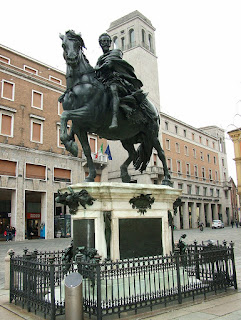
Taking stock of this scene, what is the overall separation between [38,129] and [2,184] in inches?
281

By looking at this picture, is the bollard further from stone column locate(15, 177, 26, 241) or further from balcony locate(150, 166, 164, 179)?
balcony locate(150, 166, 164, 179)

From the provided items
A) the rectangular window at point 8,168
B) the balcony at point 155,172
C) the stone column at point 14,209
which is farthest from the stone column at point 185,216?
the rectangular window at point 8,168

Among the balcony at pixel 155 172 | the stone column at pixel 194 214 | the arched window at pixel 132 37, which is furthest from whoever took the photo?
the stone column at pixel 194 214

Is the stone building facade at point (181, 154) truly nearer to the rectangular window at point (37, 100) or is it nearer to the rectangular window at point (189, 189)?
the rectangular window at point (189, 189)

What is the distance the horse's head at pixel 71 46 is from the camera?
21.7 feet

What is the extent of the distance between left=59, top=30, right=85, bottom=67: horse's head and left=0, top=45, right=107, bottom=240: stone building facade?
2339 cm

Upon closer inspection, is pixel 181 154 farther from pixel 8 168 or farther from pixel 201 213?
pixel 8 168

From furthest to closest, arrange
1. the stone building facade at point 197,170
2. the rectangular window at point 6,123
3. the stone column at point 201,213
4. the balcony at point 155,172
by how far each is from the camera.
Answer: the stone column at point 201,213, the stone building facade at point 197,170, the balcony at point 155,172, the rectangular window at point 6,123

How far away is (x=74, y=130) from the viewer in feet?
23.1

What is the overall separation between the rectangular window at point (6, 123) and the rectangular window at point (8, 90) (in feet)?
5.27

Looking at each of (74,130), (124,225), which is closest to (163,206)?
(124,225)

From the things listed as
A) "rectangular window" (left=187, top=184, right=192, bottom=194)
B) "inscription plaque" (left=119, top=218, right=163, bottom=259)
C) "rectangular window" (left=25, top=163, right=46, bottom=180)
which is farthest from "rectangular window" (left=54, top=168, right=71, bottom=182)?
"rectangular window" (left=187, top=184, right=192, bottom=194)

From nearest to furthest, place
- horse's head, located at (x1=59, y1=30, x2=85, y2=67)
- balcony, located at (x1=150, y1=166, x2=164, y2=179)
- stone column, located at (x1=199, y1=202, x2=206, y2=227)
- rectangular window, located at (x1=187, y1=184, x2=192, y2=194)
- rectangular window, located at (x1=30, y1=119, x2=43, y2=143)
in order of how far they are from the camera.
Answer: horse's head, located at (x1=59, y1=30, x2=85, y2=67)
rectangular window, located at (x1=30, y1=119, x2=43, y2=143)
balcony, located at (x1=150, y1=166, x2=164, y2=179)
rectangular window, located at (x1=187, y1=184, x2=192, y2=194)
stone column, located at (x1=199, y1=202, x2=206, y2=227)

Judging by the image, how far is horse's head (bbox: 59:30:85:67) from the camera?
6.60 m
